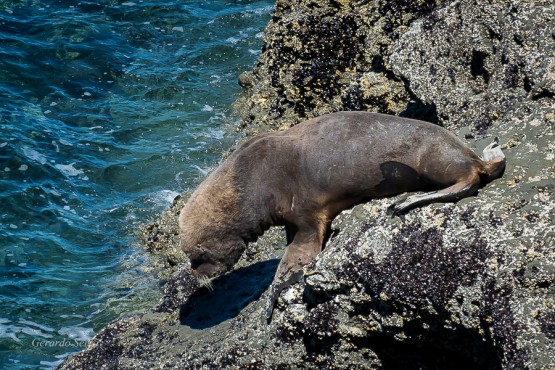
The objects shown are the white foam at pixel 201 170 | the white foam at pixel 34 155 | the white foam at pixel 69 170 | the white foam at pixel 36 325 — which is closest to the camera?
the white foam at pixel 36 325

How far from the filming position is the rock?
475cm

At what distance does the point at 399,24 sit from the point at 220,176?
3.30 meters

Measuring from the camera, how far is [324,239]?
631 centimetres

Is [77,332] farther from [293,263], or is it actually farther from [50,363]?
[293,263]

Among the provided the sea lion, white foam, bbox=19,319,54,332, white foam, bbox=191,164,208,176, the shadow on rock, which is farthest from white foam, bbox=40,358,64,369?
white foam, bbox=191,164,208,176

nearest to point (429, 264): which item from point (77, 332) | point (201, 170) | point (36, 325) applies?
point (77, 332)

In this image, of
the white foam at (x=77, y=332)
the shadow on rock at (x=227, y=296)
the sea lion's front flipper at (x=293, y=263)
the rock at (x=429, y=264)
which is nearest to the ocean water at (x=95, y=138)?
the white foam at (x=77, y=332)

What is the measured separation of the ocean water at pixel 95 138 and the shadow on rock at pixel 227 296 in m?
2.18

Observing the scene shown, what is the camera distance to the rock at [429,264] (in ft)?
15.6

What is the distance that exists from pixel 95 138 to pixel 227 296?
6986 mm

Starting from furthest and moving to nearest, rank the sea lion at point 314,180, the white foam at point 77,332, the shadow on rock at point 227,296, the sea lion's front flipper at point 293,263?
A: the white foam at point 77,332 → the shadow on rock at point 227,296 → the sea lion's front flipper at point 293,263 → the sea lion at point 314,180

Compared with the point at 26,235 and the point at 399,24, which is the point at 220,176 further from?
the point at 26,235

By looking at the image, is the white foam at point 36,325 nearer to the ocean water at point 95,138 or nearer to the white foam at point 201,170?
the ocean water at point 95,138

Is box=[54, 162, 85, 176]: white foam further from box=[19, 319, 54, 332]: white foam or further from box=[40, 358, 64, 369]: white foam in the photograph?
box=[40, 358, 64, 369]: white foam
